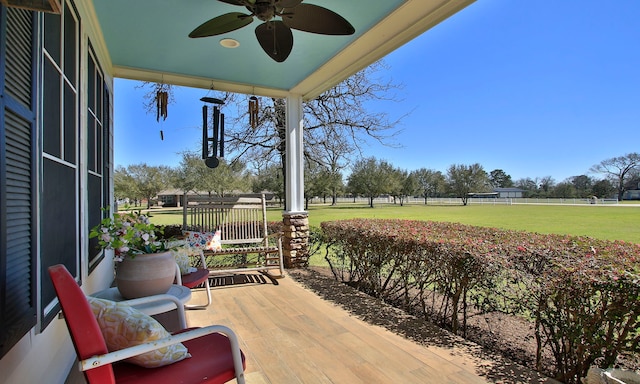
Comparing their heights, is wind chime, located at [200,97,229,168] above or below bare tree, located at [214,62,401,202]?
below

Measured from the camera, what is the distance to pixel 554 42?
48.4 ft

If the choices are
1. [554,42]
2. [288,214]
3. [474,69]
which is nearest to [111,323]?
[288,214]

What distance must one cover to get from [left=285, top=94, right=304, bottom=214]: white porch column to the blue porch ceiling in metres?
0.24

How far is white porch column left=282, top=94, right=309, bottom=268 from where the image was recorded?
4.93 meters

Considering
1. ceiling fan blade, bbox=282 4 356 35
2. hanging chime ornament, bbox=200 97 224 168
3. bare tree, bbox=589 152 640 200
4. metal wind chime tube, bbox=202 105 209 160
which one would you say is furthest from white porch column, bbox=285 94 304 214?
bare tree, bbox=589 152 640 200

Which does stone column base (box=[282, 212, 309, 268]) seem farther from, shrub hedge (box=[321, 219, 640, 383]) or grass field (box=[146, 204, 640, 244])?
grass field (box=[146, 204, 640, 244])

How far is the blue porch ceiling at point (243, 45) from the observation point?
105 inches

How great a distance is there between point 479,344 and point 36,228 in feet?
9.04

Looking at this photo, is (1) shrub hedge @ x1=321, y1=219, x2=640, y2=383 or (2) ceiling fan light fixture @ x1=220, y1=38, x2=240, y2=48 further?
(2) ceiling fan light fixture @ x1=220, y1=38, x2=240, y2=48

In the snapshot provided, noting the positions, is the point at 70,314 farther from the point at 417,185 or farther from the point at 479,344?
the point at 417,185

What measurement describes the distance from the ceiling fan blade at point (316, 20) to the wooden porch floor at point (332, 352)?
2.09 meters

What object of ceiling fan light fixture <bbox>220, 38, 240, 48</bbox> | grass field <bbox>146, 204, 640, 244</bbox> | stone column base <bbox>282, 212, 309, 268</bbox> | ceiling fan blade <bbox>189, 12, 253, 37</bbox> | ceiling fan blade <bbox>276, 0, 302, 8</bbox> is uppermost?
ceiling fan light fixture <bbox>220, 38, 240, 48</bbox>

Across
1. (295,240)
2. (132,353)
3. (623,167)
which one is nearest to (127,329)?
(132,353)

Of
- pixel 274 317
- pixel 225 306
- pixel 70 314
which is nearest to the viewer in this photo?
pixel 70 314
